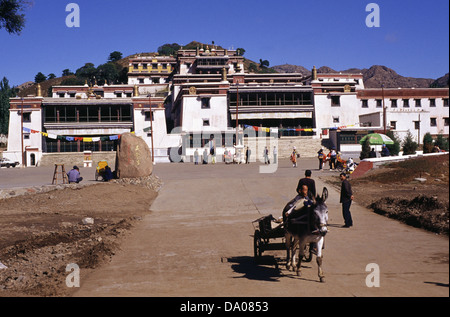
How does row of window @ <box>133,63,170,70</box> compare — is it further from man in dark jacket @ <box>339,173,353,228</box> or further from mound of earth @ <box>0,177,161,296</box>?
man in dark jacket @ <box>339,173,353,228</box>

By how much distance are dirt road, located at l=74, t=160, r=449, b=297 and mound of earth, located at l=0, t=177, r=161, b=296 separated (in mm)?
587

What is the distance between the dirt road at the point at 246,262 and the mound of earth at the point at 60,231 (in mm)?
587

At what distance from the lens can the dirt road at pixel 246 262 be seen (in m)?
7.20

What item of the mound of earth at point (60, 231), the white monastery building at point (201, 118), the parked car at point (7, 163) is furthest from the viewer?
the white monastery building at point (201, 118)

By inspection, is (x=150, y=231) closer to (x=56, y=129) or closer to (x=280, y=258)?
(x=280, y=258)

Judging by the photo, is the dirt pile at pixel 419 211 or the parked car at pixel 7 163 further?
the parked car at pixel 7 163

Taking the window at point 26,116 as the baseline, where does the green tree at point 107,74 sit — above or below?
above

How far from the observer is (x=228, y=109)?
58.6 m

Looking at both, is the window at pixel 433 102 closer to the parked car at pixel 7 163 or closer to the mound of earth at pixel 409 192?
the mound of earth at pixel 409 192

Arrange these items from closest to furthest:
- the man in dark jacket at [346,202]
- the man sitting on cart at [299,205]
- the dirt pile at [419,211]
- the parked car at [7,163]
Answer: the man sitting on cart at [299,205], the dirt pile at [419,211], the man in dark jacket at [346,202], the parked car at [7,163]

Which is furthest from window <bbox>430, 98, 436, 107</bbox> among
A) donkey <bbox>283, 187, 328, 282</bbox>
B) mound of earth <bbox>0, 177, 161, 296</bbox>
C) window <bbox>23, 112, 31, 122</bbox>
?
donkey <bbox>283, 187, 328, 282</bbox>

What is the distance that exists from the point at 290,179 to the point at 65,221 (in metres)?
13.4

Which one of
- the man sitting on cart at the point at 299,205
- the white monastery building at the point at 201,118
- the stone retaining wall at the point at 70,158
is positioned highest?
the white monastery building at the point at 201,118

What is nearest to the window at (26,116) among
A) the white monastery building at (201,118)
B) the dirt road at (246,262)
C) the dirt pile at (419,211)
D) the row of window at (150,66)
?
the white monastery building at (201,118)
